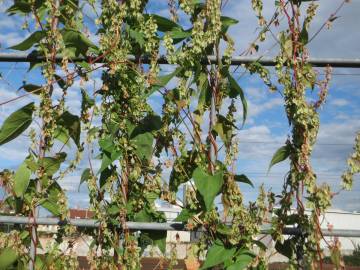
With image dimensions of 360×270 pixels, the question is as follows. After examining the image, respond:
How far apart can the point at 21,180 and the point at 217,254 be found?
1.09 metres

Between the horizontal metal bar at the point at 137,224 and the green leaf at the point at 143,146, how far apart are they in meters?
0.34

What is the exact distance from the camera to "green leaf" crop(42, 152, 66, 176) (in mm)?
2598

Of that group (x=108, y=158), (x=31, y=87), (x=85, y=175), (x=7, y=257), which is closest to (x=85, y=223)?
(x=85, y=175)

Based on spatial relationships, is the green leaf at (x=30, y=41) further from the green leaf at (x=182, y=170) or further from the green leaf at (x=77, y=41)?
the green leaf at (x=182, y=170)

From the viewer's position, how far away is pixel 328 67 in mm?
2379

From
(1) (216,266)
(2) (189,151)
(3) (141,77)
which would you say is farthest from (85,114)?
(1) (216,266)

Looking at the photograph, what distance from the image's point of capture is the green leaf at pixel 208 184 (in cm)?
220

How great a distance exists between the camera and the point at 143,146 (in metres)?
2.48

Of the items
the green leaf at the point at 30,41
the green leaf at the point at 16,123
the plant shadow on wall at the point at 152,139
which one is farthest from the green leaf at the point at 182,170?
the green leaf at the point at 30,41

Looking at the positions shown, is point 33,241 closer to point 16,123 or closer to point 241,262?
point 16,123

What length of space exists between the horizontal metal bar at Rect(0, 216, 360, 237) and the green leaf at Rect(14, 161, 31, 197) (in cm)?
14

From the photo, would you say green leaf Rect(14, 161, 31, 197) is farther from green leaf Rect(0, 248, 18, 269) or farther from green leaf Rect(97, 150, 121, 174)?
green leaf Rect(97, 150, 121, 174)

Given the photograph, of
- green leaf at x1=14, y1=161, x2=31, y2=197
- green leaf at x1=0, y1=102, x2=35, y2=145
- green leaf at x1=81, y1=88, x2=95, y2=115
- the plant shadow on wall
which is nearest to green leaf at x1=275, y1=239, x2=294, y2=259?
the plant shadow on wall

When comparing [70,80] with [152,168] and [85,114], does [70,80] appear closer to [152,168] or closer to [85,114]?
[85,114]
